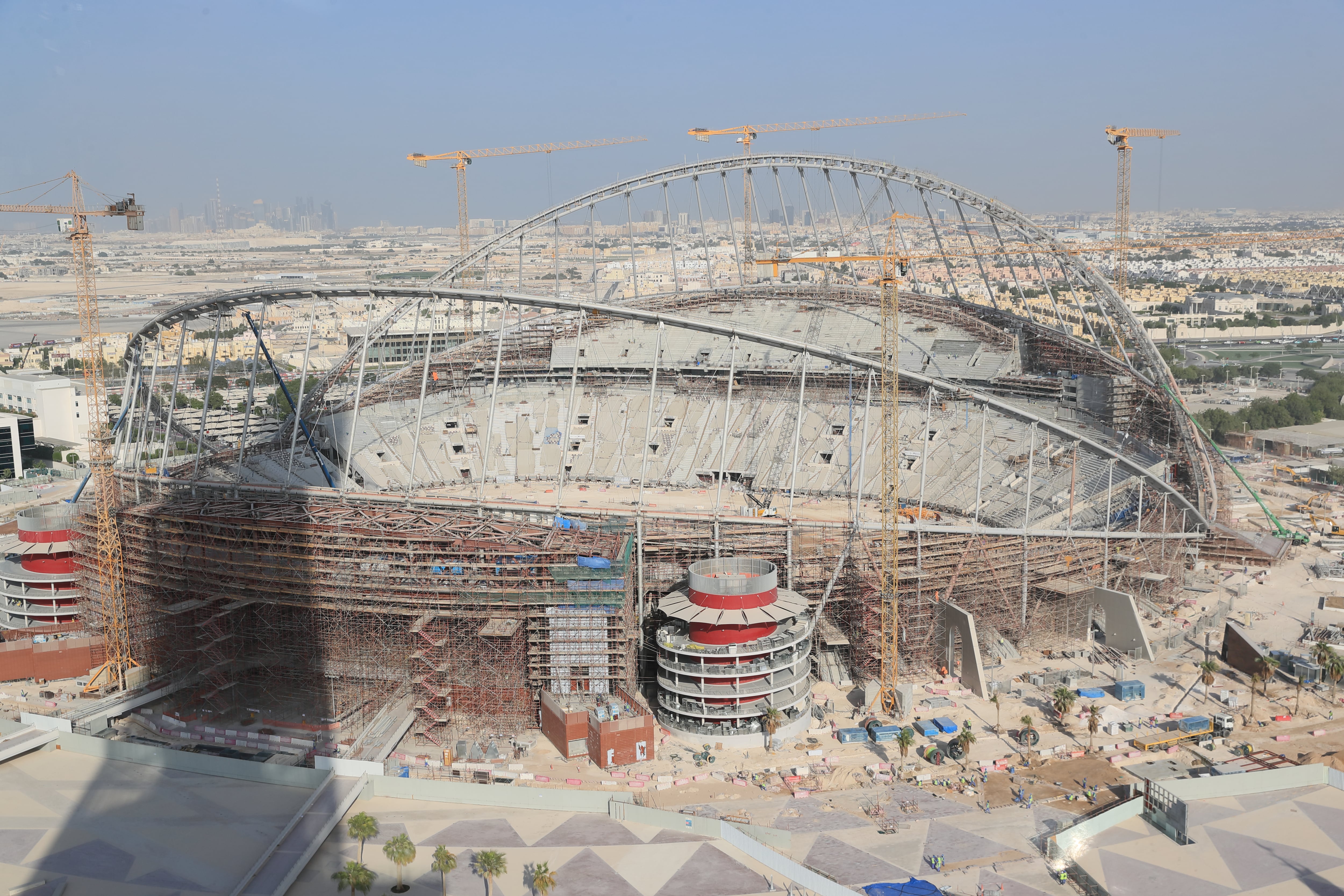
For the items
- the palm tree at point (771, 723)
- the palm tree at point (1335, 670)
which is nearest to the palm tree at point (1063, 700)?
the palm tree at point (771, 723)

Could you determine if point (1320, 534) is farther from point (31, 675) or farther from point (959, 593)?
point (31, 675)

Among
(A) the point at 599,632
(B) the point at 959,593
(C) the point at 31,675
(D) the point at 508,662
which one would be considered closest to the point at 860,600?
(B) the point at 959,593

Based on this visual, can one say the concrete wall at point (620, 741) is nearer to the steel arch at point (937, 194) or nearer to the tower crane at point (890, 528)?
the tower crane at point (890, 528)

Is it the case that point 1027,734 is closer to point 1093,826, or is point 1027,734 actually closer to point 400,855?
point 1093,826

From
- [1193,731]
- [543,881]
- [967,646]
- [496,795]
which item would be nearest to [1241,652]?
[1193,731]

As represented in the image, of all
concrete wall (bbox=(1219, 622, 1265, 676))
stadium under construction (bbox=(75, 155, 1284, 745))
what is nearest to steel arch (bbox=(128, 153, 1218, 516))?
stadium under construction (bbox=(75, 155, 1284, 745))

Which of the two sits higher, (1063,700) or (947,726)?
(1063,700)
